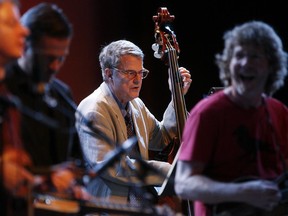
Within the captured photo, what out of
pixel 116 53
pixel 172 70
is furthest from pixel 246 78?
pixel 116 53

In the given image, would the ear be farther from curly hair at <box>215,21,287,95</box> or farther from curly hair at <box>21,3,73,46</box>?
curly hair at <box>21,3,73,46</box>

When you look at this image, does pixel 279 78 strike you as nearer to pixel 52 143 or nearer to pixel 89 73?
pixel 52 143

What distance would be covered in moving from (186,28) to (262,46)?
2.53m

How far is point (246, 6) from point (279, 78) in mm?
2377

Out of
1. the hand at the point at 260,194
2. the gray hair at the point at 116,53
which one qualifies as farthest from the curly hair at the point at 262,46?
the gray hair at the point at 116,53

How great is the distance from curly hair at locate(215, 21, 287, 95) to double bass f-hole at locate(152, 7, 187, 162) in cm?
106

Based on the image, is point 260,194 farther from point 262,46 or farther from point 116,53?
point 116,53

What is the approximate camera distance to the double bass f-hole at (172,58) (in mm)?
3854

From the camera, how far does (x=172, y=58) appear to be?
3.89 metres

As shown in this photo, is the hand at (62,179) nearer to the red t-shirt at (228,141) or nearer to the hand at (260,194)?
the red t-shirt at (228,141)

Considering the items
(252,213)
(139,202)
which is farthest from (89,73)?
(252,213)

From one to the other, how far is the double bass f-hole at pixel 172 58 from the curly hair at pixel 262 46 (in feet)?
3.47

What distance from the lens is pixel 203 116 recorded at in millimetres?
2564

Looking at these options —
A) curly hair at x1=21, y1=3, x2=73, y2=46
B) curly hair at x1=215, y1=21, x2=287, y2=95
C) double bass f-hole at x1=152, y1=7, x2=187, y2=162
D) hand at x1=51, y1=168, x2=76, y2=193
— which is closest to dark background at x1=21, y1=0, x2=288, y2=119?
double bass f-hole at x1=152, y1=7, x2=187, y2=162
